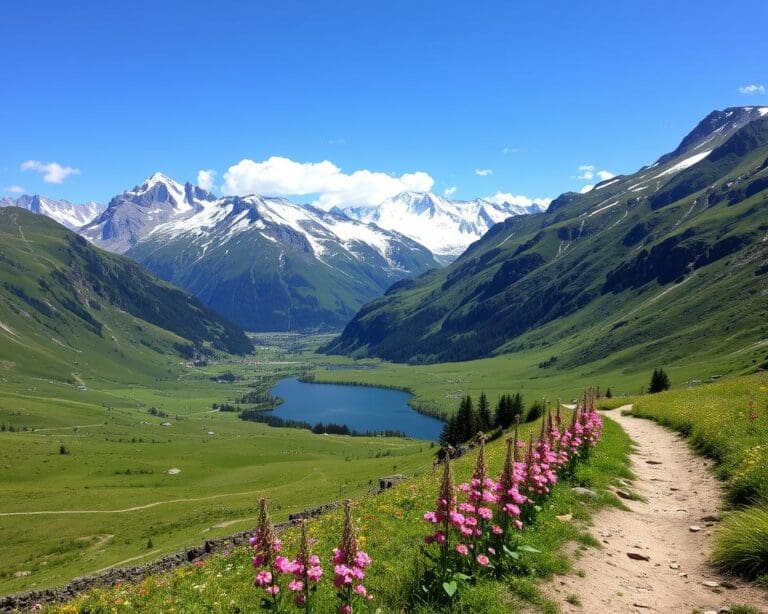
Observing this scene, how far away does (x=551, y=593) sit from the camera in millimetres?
12219

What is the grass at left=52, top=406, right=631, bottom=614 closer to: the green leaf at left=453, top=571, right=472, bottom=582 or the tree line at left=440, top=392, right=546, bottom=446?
the green leaf at left=453, top=571, right=472, bottom=582

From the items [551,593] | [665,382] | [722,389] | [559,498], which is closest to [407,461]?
[665,382]

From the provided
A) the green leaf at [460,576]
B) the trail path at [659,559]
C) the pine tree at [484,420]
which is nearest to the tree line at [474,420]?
the pine tree at [484,420]

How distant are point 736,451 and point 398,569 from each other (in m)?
18.1

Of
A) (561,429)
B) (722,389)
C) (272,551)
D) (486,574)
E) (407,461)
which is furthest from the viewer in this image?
(407,461)

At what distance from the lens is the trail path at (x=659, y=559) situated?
11797mm

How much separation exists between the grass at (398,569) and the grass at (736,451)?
3.96 metres

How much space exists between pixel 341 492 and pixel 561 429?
5700cm

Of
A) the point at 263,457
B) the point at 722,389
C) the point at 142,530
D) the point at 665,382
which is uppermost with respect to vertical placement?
the point at 722,389

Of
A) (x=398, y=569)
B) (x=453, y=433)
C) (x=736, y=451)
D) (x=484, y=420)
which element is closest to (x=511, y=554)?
(x=398, y=569)

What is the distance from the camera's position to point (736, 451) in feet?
72.9

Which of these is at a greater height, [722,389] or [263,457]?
[722,389]

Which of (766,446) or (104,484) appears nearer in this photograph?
(766,446)

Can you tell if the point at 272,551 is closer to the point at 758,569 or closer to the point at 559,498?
the point at 758,569
